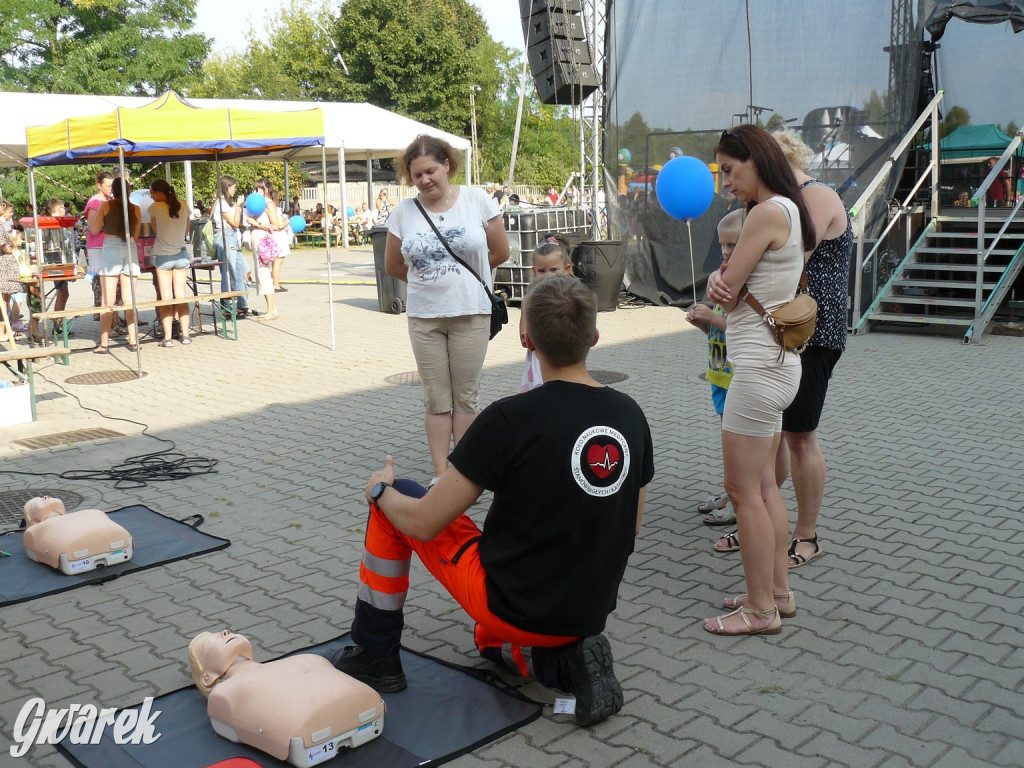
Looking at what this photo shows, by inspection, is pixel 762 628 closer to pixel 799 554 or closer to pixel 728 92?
pixel 799 554

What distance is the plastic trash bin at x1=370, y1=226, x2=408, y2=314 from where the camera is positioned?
45.6 feet

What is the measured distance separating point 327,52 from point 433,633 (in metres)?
53.9

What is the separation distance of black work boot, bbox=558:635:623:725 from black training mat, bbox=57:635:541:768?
0.65 ft

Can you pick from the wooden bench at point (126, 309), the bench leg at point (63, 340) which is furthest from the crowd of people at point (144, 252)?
the bench leg at point (63, 340)

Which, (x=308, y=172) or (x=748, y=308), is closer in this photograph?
(x=748, y=308)

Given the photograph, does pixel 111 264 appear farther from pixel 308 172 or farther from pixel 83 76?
pixel 308 172

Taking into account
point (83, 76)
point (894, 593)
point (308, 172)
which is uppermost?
point (83, 76)

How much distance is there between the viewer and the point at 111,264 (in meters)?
10.4

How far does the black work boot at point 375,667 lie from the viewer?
3260mm

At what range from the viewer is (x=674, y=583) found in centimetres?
428

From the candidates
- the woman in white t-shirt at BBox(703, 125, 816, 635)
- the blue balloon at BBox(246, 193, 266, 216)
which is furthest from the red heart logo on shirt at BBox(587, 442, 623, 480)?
the blue balloon at BBox(246, 193, 266, 216)

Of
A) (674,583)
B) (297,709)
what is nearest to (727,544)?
(674,583)

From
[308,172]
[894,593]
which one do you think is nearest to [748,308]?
[894,593]

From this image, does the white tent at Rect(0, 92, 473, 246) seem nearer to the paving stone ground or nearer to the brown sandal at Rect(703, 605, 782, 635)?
the paving stone ground
